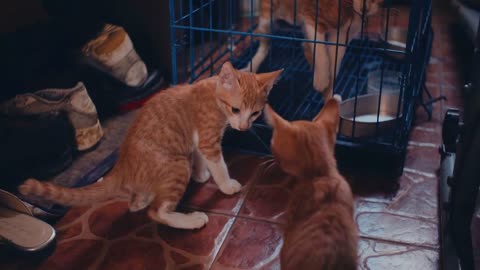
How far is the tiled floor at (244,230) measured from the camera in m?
1.61

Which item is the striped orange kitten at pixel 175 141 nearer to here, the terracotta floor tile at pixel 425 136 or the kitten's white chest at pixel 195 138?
the kitten's white chest at pixel 195 138

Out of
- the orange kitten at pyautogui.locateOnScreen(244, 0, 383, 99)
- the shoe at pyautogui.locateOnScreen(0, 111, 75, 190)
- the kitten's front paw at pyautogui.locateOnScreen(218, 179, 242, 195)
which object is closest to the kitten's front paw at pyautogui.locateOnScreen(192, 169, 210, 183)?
the kitten's front paw at pyautogui.locateOnScreen(218, 179, 242, 195)

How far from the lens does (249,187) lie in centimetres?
198

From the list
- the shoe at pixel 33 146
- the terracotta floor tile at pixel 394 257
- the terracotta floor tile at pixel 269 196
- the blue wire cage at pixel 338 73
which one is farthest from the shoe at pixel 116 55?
the terracotta floor tile at pixel 394 257

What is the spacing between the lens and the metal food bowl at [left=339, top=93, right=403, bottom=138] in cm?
202

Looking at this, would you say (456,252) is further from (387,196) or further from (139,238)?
(139,238)

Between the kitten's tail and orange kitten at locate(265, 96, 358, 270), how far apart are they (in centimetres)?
65

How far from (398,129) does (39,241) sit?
134 cm

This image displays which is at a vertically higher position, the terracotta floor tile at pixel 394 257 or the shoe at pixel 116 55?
the shoe at pixel 116 55

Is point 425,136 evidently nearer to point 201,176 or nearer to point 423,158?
point 423,158

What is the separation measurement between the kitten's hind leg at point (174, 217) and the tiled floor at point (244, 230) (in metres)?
0.03

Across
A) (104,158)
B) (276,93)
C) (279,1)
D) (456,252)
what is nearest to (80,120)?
(104,158)

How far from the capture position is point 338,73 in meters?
2.61

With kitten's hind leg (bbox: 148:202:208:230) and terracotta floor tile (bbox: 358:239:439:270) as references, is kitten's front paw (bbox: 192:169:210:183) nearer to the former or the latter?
kitten's hind leg (bbox: 148:202:208:230)
